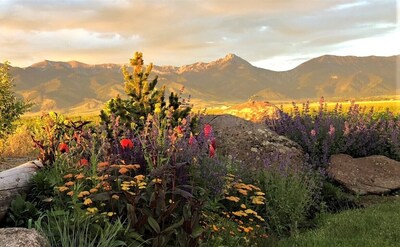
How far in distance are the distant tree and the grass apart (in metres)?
11.8

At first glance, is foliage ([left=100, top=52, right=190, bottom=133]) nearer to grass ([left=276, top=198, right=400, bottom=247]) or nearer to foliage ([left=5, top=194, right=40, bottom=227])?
grass ([left=276, top=198, right=400, bottom=247])

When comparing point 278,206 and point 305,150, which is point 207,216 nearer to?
point 278,206

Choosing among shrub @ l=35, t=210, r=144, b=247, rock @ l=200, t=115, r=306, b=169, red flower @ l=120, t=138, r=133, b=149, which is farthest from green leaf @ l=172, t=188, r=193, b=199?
rock @ l=200, t=115, r=306, b=169

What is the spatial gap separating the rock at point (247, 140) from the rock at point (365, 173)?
2.76 ft

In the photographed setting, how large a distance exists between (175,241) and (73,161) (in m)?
2.58

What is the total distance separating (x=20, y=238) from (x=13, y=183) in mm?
2892

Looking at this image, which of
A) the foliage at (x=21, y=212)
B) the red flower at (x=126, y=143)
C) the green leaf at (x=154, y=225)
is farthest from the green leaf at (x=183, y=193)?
the foliage at (x=21, y=212)

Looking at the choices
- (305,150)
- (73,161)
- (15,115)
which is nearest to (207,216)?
(73,161)

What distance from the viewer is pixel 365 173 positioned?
1084cm

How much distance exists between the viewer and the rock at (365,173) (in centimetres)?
1046

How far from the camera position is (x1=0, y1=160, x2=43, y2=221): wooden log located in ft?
19.1

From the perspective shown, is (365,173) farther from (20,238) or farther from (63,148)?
(20,238)

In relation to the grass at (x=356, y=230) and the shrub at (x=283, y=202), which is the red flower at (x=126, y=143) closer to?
the shrub at (x=283, y=202)

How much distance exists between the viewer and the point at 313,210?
8.99 metres
